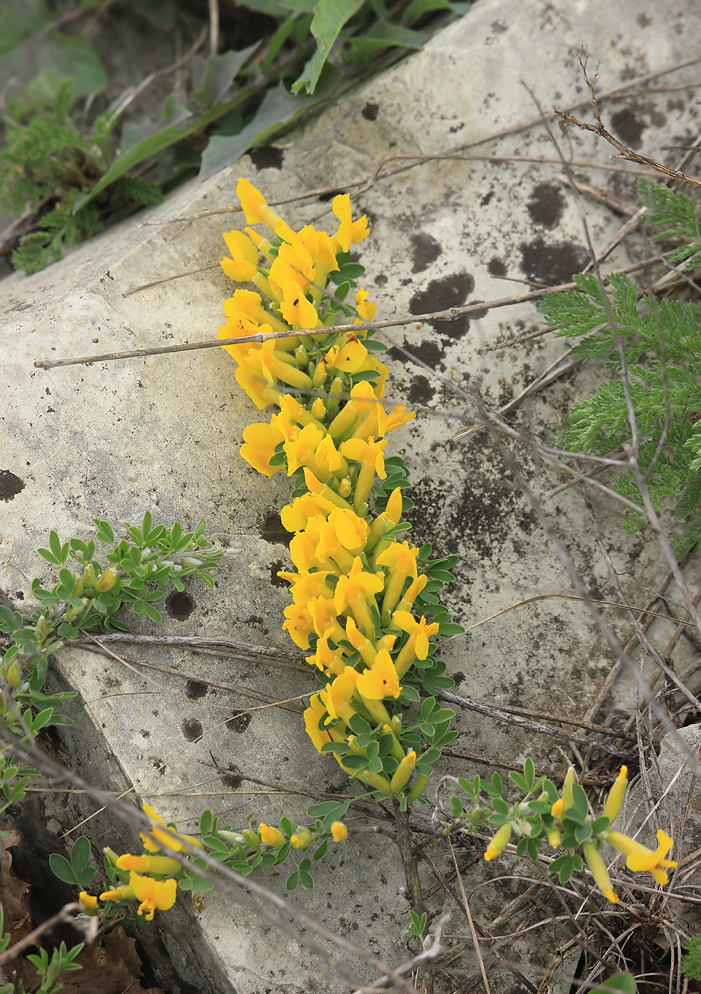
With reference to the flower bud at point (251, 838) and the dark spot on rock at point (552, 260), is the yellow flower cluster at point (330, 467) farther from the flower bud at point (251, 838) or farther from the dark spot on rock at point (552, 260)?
the dark spot on rock at point (552, 260)

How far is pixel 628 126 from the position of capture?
268cm

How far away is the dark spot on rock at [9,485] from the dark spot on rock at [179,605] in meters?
0.53

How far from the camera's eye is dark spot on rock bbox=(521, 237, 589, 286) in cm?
250

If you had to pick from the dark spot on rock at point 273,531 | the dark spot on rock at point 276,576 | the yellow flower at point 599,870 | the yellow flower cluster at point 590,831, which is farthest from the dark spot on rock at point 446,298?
the yellow flower at point 599,870

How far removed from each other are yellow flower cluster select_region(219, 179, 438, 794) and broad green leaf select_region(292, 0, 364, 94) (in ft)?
1.90

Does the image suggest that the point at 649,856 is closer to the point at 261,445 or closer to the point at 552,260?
the point at 261,445

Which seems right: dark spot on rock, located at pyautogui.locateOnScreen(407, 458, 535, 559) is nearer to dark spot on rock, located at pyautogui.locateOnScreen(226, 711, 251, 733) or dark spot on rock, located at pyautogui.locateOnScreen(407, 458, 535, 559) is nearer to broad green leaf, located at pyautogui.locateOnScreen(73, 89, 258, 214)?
dark spot on rock, located at pyautogui.locateOnScreen(226, 711, 251, 733)

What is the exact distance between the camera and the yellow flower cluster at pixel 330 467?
1.73m

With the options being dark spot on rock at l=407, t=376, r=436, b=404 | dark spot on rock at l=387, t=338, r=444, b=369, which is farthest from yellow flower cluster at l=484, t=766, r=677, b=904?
dark spot on rock at l=387, t=338, r=444, b=369

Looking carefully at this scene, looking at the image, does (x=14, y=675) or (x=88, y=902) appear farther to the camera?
(x=14, y=675)

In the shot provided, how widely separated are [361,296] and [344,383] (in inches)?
11.2

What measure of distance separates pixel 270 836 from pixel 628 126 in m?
2.62

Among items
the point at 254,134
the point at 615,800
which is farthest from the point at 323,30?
the point at 615,800

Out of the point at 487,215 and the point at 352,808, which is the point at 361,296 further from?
the point at 352,808
